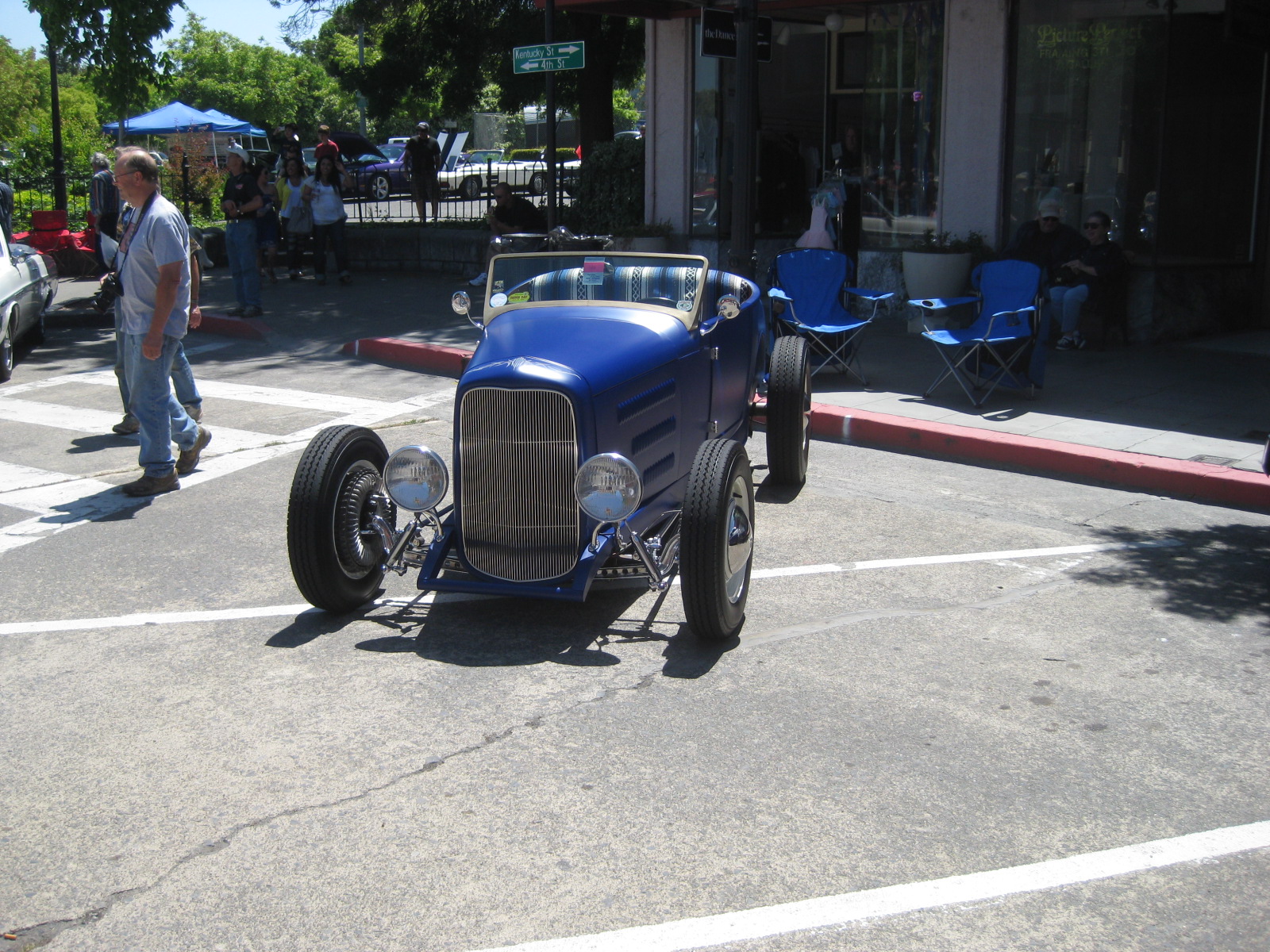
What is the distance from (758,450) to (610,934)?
18.6ft

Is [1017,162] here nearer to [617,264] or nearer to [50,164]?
[617,264]

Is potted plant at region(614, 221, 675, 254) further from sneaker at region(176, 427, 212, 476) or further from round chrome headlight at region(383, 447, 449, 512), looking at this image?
round chrome headlight at region(383, 447, 449, 512)

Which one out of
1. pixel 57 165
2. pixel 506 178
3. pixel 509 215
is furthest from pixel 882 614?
pixel 506 178

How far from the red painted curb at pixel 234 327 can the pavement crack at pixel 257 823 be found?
9771 millimetres

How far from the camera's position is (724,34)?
10.3 meters

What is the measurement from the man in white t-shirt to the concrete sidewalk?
3296 millimetres

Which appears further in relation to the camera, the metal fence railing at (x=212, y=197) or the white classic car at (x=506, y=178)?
the metal fence railing at (x=212, y=197)

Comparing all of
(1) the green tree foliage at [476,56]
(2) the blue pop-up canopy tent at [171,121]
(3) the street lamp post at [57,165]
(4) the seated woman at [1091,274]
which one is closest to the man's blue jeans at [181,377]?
(4) the seated woman at [1091,274]

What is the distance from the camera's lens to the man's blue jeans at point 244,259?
45.2 ft

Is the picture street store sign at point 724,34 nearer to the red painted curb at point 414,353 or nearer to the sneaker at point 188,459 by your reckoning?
the red painted curb at point 414,353

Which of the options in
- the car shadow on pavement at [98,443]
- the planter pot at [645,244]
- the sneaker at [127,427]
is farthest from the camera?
the planter pot at [645,244]

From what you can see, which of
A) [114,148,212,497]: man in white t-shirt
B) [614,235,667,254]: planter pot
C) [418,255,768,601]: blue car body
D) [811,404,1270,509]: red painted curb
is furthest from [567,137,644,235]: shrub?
[418,255,768,601]: blue car body

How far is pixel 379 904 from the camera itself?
337 centimetres

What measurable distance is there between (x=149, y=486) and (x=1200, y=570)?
5.82 metres
